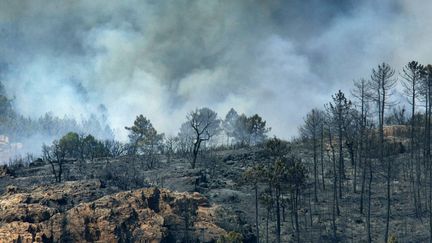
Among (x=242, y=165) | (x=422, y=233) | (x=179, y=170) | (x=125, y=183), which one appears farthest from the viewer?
(x=242, y=165)

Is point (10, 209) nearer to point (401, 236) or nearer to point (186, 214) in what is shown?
point (186, 214)

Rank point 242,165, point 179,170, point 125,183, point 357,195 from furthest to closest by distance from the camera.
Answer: point 242,165 < point 179,170 < point 357,195 < point 125,183

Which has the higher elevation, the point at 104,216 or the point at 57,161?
the point at 57,161

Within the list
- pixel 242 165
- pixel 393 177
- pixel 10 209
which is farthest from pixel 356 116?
pixel 10 209

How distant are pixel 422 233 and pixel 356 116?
70.0ft

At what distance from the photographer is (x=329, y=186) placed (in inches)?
2665

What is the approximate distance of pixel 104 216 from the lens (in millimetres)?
45750

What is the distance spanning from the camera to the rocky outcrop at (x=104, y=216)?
146ft

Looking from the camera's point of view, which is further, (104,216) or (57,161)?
(57,161)

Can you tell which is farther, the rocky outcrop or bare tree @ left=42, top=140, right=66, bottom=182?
bare tree @ left=42, top=140, right=66, bottom=182

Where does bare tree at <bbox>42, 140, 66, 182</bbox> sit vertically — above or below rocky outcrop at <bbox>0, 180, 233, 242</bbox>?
above

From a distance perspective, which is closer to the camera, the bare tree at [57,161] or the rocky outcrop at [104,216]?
the rocky outcrop at [104,216]

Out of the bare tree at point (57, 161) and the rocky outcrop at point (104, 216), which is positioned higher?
the bare tree at point (57, 161)

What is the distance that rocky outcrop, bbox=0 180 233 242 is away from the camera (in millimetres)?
44500
